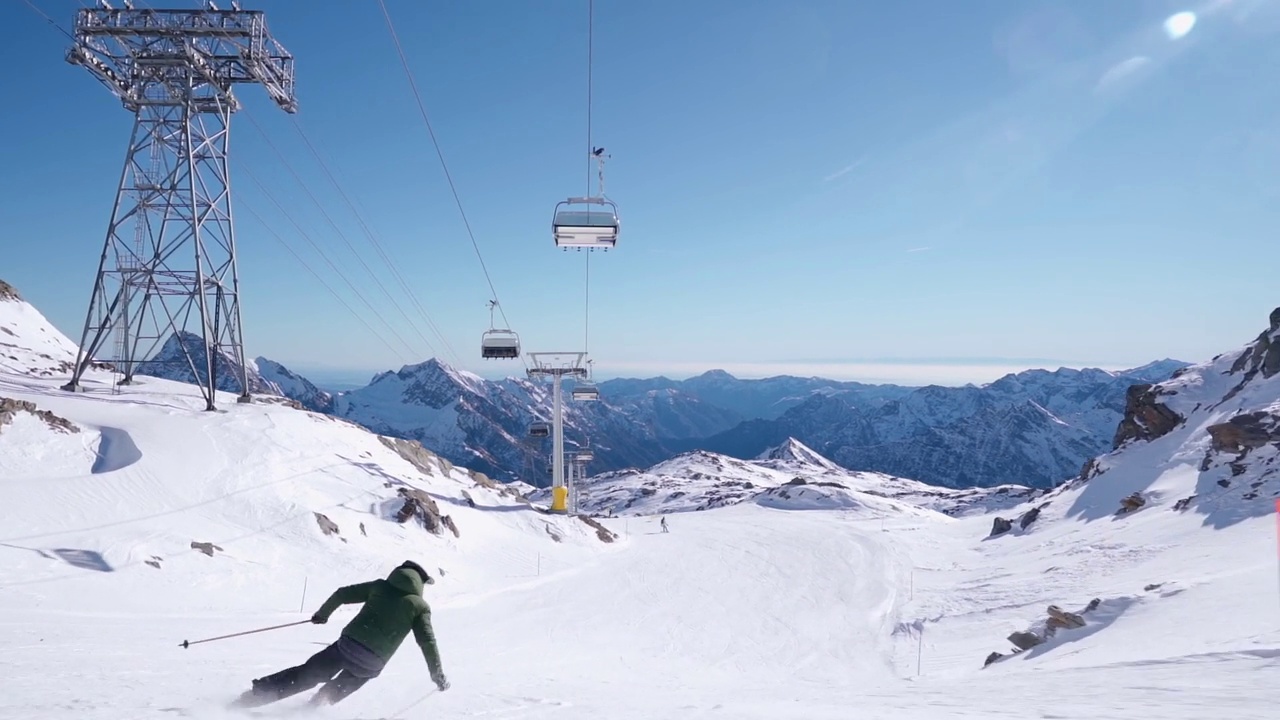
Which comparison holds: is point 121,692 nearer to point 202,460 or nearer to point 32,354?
point 202,460

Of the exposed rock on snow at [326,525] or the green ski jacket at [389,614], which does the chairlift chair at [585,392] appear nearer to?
the exposed rock on snow at [326,525]

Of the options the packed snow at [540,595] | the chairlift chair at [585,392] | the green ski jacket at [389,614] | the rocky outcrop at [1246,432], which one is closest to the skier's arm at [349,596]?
the green ski jacket at [389,614]

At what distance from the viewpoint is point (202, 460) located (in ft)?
71.2

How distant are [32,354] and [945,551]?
52.6 m

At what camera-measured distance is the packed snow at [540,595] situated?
7523 mm

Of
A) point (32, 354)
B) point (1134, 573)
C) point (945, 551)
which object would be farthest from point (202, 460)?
point (945, 551)

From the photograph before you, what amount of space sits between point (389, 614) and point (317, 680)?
0.88 m

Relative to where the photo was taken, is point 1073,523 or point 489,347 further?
point 489,347

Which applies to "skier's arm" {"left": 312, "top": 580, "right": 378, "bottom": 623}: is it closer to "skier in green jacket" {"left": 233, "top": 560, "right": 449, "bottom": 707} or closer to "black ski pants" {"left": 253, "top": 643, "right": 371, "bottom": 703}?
"skier in green jacket" {"left": 233, "top": 560, "right": 449, "bottom": 707}

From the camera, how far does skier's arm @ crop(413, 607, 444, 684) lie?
673cm

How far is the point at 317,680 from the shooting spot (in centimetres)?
632

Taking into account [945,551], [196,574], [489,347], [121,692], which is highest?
[489,347]

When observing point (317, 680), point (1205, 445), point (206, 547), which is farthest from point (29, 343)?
point (1205, 445)

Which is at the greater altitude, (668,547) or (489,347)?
(489,347)
